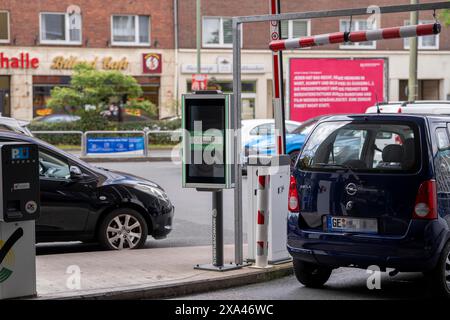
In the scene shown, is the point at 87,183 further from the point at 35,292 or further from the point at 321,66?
the point at 321,66

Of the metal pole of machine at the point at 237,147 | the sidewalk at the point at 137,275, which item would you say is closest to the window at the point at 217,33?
the sidewalk at the point at 137,275

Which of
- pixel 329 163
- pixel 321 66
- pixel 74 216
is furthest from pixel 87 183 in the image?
pixel 321 66

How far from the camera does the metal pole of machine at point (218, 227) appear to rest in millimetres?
9586

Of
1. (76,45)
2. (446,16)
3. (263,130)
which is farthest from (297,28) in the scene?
(263,130)

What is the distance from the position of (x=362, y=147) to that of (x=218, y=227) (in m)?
1.93

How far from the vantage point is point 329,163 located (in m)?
8.55

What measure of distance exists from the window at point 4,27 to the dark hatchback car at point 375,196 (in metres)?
34.7

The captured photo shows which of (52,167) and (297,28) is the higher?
(297,28)

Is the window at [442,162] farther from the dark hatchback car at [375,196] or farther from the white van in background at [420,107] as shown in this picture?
the white van in background at [420,107]

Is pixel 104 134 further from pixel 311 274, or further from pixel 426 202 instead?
pixel 426 202

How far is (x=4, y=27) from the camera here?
41281 mm

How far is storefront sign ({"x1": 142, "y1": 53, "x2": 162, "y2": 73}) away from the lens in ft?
142

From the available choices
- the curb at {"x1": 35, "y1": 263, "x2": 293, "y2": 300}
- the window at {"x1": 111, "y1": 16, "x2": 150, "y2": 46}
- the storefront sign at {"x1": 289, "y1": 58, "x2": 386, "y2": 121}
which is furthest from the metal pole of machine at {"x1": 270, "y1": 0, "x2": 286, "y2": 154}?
the window at {"x1": 111, "y1": 16, "x2": 150, "y2": 46}
